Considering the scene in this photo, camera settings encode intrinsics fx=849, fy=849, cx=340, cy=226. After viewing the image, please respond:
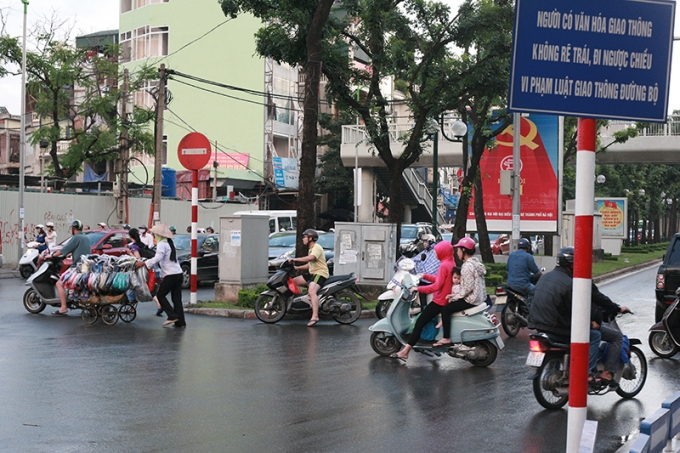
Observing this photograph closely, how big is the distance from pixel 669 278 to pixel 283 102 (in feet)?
127

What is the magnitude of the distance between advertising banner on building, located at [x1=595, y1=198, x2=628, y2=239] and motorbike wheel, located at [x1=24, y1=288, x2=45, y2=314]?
37.0 metres

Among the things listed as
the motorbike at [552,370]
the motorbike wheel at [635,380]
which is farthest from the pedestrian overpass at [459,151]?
the motorbike at [552,370]

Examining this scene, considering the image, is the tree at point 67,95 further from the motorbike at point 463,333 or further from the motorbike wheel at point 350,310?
the motorbike at point 463,333

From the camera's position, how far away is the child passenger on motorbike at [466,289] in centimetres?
1105

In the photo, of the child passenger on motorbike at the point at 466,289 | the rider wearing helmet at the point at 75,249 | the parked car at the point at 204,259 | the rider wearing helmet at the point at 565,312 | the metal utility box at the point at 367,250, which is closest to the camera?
the rider wearing helmet at the point at 565,312

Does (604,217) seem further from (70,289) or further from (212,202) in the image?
(70,289)

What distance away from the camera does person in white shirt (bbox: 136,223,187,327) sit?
1495 cm

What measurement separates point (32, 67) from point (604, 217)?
104ft

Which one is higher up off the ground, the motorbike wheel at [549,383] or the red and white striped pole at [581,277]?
the red and white striped pole at [581,277]

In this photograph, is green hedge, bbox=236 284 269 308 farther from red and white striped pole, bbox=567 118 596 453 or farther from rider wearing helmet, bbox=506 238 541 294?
red and white striped pole, bbox=567 118 596 453

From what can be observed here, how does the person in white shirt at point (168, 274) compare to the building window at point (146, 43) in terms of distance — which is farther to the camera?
the building window at point (146, 43)

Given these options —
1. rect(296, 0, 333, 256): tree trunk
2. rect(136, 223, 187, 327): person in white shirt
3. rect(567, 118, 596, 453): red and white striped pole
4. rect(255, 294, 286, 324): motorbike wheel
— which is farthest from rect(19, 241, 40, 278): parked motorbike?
rect(567, 118, 596, 453): red and white striped pole

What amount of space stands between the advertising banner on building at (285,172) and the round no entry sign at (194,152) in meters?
30.5

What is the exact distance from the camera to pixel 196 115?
5125cm
